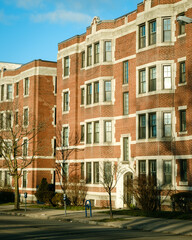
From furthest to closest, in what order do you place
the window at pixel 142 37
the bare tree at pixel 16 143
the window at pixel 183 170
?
the bare tree at pixel 16 143 < the window at pixel 142 37 < the window at pixel 183 170

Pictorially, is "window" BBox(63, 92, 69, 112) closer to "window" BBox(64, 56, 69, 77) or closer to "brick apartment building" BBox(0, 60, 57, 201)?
"window" BBox(64, 56, 69, 77)

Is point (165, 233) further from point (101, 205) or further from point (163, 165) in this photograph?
point (101, 205)

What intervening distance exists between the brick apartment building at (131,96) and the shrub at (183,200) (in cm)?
136

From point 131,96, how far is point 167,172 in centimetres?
688

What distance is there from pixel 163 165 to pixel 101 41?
1186 cm

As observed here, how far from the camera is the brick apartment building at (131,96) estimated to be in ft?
98.1

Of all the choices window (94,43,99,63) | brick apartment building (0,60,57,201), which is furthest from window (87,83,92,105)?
brick apartment building (0,60,57,201)

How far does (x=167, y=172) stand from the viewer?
30.1m

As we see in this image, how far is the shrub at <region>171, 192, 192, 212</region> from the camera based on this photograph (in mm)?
27142

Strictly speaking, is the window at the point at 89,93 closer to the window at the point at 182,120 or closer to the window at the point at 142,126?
the window at the point at 142,126

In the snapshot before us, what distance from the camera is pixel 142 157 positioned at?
103 feet

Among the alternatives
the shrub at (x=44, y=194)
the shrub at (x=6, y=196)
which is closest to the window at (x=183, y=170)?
the shrub at (x=44, y=194)

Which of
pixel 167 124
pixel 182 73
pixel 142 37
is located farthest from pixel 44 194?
pixel 182 73

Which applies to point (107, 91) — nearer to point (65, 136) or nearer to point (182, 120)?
point (65, 136)
